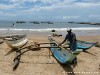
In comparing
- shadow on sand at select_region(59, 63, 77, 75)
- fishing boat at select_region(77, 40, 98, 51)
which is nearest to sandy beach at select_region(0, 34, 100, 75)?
shadow on sand at select_region(59, 63, 77, 75)

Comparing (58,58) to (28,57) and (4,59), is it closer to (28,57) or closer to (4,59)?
(28,57)

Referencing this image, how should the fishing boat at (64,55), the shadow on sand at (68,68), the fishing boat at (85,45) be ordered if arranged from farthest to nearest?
1. the fishing boat at (85,45)
2. the shadow on sand at (68,68)
3. the fishing boat at (64,55)

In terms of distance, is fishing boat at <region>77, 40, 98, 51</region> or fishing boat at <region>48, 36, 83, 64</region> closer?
fishing boat at <region>48, 36, 83, 64</region>

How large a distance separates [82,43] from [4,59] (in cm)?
568

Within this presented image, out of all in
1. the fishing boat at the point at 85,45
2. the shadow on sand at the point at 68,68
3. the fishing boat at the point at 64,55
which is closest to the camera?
the fishing boat at the point at 64,55

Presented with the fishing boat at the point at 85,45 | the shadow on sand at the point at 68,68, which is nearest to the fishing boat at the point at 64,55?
the shadow on sand at the point at 68,68

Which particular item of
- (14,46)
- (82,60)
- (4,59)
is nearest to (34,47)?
(14,46)

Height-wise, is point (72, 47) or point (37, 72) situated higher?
point (72, 47)

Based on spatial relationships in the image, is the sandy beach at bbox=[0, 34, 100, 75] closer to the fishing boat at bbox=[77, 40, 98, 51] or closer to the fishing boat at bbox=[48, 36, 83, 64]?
the fishing boat at bbox=[48, 36, 83, 64]

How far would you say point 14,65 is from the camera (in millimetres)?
10969

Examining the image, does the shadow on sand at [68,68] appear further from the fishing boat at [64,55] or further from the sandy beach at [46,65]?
the fishing boat at [64,55]

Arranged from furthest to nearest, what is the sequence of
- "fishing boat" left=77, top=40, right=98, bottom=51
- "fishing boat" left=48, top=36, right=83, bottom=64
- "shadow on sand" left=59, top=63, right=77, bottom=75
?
1. "fishing boat" left=77, top=40, right=98, bottom=51
2. "shadow on sand" left=59, top=63, right=77, bottom=75
3. "fishing boat" left=48, top=36, right=83, bottom=64

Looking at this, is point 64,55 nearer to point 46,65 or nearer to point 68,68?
point 68,68

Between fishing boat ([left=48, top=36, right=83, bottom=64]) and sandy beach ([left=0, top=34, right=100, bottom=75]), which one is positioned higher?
fishing boat ([left=48, top=36, right=83, bottom=64])
